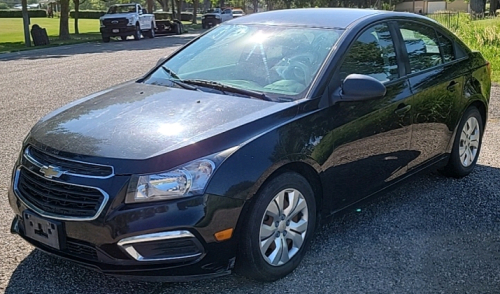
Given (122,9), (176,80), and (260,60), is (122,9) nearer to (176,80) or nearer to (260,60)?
(176,80)

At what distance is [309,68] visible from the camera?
4062 mm

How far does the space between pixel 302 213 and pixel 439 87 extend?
2039mm

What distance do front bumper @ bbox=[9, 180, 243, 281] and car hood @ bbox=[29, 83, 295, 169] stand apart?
1.04ft

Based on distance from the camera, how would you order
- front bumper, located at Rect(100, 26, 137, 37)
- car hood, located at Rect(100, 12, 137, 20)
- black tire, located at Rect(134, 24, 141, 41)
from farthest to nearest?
black tire, located at Rect(134, 24, 141, 41)
car hood, located at Rect(100, 12, 137, 20)
front bumper, located at Rect(100, 26, 137, 37)

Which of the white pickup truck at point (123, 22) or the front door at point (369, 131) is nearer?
the front door at point (369, 131)

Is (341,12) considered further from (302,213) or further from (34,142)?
(34,142)

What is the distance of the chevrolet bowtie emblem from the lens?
322 centimetres

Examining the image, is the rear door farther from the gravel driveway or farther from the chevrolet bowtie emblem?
the chevrolet bowtie emblem

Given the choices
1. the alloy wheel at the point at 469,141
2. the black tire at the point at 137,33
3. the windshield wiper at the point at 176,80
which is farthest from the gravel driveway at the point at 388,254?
the black tire at the point at 137,33

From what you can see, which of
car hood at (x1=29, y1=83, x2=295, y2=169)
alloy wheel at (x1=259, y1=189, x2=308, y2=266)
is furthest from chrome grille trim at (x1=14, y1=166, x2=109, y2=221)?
alloy wheel at (x1=259, y1=189, x2=308, y2=266)

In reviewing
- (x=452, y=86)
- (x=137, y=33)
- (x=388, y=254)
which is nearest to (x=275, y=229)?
(x=388, y=254)

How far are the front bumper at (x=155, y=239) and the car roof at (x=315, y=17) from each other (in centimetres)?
191

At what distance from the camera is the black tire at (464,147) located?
539 centimetres

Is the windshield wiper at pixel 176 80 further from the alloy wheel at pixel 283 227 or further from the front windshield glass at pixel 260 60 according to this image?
the alloy wheel at pixel 283 227
